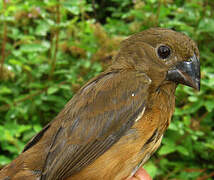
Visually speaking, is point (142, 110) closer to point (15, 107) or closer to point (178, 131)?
point (178, 131)

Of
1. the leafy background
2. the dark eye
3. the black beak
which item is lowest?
the leafy background

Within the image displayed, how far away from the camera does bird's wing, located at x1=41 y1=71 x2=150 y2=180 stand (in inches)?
73.6

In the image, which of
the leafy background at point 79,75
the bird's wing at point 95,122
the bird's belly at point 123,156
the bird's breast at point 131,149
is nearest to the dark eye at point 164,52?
the bird's wing at point 95,122

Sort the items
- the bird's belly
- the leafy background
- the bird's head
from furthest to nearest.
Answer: the leafy background → the bird's head → the bird's belly

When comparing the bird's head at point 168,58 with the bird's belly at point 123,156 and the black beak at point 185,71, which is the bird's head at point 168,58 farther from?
the bird's belly at point 123,156

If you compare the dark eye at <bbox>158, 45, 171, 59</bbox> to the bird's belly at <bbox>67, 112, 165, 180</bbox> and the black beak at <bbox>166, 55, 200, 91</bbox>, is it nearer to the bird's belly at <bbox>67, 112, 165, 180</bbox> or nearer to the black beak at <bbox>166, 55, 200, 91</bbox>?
the black beak at <bbox>166, 55, 200, 91</bbox>

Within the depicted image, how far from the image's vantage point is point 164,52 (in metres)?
1.98

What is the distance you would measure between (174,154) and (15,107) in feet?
4.90

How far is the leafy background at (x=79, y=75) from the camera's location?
2629 mm

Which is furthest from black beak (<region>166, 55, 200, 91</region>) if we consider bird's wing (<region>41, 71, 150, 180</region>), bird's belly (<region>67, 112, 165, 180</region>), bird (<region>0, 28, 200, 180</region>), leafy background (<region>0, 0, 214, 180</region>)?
leafy background (<region>0, 0, 214, 180</region>)

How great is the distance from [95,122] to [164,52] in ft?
1.96

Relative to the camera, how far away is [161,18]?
2.89 meters

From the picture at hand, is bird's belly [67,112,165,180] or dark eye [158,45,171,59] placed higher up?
dark eye [158,45,171,59]

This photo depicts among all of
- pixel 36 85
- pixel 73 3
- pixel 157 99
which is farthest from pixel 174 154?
pixel 73 3
